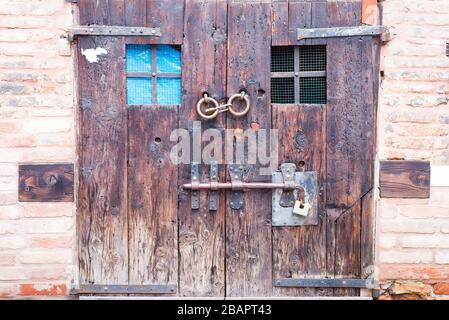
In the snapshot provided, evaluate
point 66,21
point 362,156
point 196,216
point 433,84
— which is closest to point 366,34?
point 433,84

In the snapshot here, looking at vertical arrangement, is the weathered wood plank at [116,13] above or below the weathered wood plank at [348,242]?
above

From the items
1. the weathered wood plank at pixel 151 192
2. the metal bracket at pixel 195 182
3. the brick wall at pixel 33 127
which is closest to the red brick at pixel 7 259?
the brick wall at pixel 33 127

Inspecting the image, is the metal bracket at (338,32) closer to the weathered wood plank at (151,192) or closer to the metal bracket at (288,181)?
the metal bracket at (288,181)

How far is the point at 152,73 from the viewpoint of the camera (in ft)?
11.1

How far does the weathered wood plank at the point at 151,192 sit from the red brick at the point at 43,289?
0.40m

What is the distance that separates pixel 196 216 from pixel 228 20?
45.1 inches

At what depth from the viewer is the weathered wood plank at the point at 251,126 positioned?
3398 mm

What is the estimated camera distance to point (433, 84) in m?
3.37

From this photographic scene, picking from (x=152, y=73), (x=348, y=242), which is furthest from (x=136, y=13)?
(x=348, y=242)

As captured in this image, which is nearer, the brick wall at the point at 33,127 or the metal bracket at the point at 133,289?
the brick wall at the point at 33,127

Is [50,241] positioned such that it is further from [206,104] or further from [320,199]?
[320,199]

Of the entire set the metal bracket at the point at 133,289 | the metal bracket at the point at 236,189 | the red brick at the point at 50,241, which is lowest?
the metal bracket at the point at 133,289

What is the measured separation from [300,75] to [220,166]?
70 cm

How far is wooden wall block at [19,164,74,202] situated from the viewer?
3334mm
